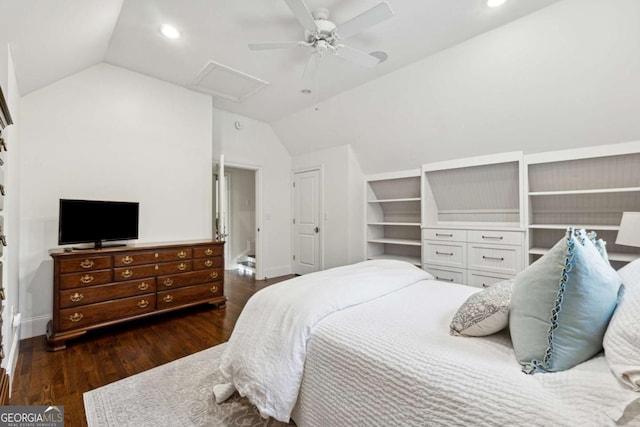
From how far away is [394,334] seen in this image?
3.95ft

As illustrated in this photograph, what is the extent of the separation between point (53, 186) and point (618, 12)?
4988mm

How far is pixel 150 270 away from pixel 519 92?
4.05 metres

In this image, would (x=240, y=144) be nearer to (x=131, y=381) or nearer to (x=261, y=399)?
(x=131, y=381)

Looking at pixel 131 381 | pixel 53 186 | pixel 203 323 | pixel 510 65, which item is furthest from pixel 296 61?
pixel 131 381

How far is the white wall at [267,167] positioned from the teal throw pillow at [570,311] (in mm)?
4336

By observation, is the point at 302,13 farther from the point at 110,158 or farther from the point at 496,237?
the point at 496,237

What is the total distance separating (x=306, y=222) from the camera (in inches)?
201

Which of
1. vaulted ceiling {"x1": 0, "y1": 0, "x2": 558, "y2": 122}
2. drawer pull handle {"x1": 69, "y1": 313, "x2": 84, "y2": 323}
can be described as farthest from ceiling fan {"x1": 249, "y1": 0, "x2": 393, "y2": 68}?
drawer pull handle {"x1": 69, "y1": 313, "x2": 84, "y2": 323}

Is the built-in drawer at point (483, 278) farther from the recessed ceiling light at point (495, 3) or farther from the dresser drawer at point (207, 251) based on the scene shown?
the dresser drawer at point (207, 251)

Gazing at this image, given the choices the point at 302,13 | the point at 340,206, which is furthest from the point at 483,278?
the point at 302,13

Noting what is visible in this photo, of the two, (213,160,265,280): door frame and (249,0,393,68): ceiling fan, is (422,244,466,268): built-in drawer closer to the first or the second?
(249,0,393,68): ceiling fan

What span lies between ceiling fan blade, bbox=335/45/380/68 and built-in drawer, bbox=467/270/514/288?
2500 mm

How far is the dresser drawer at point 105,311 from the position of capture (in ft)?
8.08

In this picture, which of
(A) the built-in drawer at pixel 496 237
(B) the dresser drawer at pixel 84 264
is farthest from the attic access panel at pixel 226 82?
(A) the built-in drawer at pixel 496 237
